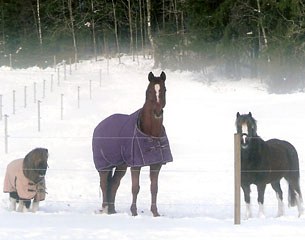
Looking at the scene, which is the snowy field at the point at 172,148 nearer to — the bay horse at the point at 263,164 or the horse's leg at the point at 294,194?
the horse's leg at the point at 294,194

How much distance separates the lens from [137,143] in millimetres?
9516

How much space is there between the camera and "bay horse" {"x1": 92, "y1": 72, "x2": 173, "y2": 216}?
31.0ft

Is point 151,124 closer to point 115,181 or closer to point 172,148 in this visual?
point 115,181

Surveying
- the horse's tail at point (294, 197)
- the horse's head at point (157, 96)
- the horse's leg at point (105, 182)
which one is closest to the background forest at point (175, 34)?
the horse's tail at point (294, 197)

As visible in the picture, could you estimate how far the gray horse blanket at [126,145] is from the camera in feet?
31.1

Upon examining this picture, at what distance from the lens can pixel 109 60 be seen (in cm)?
4272

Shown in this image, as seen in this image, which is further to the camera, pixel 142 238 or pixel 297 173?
pixel 297 173

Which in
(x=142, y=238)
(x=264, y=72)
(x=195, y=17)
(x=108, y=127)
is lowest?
(x=142, y=238)

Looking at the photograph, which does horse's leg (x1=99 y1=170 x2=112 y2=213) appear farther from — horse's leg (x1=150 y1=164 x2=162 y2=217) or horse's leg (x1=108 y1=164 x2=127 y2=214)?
horse's leg (x1=150 y1=164 x2=162 y2=217)

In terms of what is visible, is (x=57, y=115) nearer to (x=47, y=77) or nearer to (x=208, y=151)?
(x=208, y=151)

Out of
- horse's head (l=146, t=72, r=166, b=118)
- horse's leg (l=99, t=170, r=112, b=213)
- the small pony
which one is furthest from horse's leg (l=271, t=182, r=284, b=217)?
the small pony

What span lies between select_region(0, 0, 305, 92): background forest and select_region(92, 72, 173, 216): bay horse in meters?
22.3

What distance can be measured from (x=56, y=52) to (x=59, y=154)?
32.9 metres

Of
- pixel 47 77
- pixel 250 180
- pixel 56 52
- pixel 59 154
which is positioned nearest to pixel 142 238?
pixel 250 180
